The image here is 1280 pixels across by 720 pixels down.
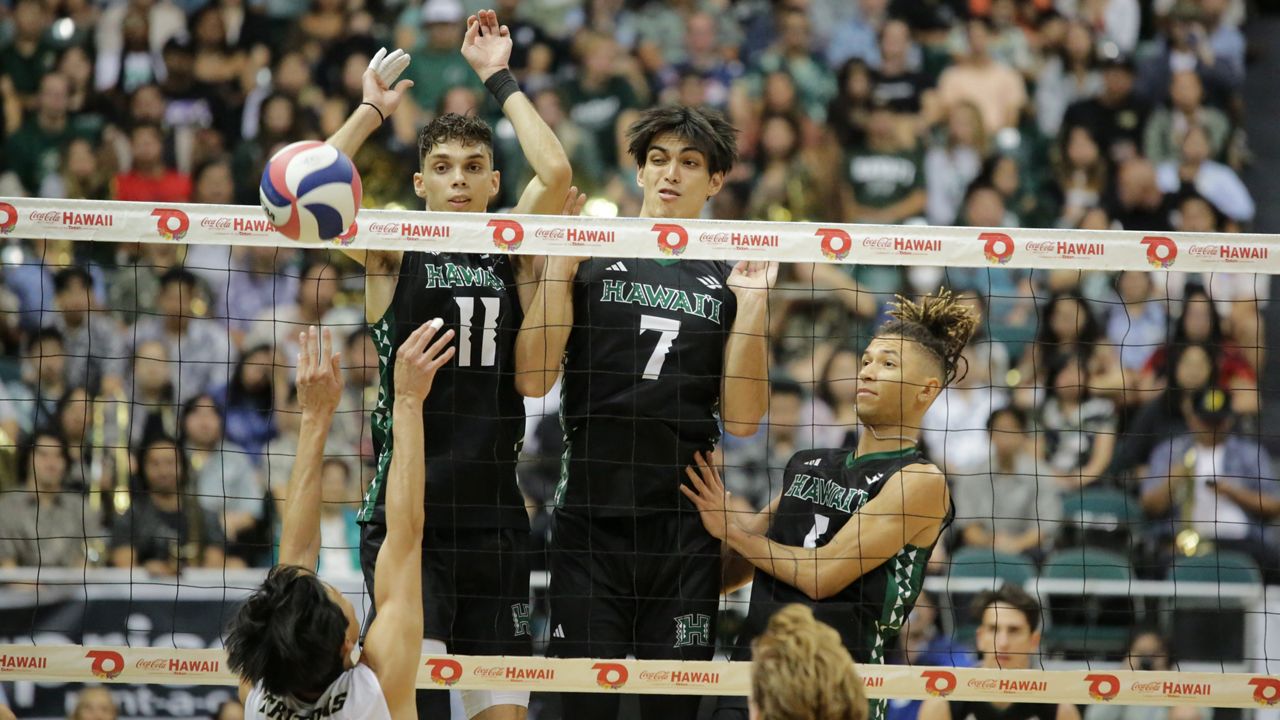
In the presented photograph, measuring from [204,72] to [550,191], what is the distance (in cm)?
877

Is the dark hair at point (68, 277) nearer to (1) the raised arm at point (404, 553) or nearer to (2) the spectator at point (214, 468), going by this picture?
(2) the spectator at point (214, 468)

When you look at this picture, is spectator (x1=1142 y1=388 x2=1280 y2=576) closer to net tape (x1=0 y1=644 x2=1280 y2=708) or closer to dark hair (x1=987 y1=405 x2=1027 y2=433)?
dark hair (x1=987 y1=405 x2=1027 y2=433)

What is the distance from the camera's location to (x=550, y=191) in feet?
22.8

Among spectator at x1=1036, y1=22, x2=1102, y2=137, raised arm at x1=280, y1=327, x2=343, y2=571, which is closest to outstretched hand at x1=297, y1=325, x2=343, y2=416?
raised arm at x1=280, y1=327, x2=343, y2=571

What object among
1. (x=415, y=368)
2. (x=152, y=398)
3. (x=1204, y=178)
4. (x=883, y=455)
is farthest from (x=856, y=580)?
(x=1204, y=178)

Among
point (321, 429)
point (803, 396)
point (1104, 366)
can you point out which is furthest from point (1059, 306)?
point (321, 429)

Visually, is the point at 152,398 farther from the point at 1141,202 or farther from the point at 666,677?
the point at 1141,202

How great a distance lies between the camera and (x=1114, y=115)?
14625 mm

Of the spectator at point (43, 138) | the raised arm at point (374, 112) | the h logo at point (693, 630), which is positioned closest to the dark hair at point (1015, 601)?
the h logo at point (693, 630)

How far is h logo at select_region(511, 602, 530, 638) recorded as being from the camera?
22.6 ft

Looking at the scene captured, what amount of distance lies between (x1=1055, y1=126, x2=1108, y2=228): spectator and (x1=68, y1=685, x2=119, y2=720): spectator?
29.9ft

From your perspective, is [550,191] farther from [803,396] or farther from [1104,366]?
[1104,366]

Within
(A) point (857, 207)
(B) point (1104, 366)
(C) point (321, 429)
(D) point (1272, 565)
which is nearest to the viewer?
(C) point (321, 429)

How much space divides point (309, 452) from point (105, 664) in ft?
5.45
